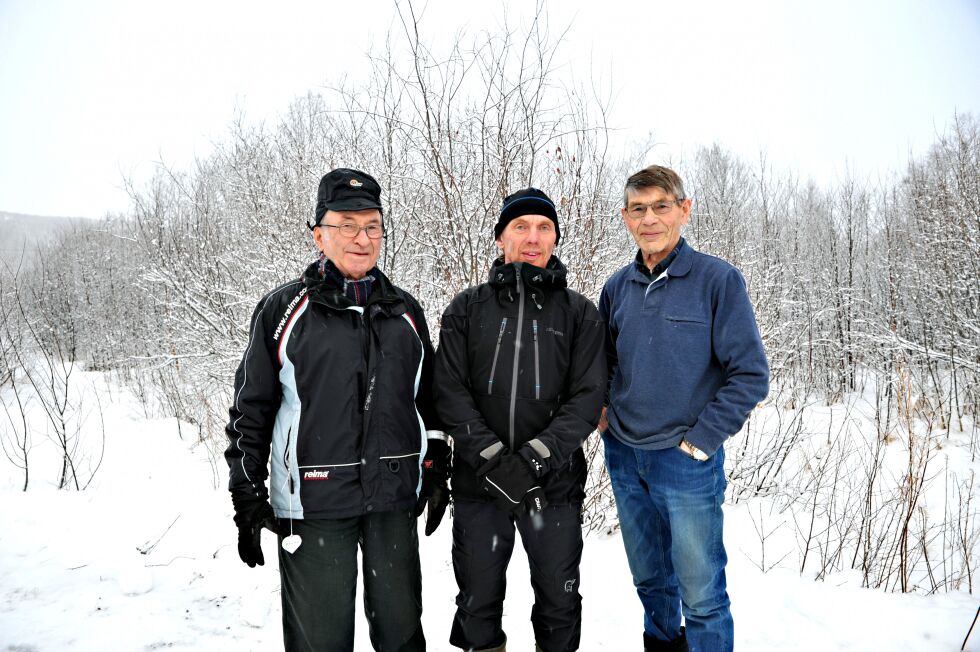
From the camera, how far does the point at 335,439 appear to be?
1866 mm

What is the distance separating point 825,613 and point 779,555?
114 cm

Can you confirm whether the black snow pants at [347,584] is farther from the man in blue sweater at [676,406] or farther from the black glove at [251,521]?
the man in blue sweater at [676,406]

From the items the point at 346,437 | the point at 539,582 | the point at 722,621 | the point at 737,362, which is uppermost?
the point at 737,362

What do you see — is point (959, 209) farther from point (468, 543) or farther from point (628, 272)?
point (468, 543)

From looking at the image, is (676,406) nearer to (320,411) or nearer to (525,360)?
(525,360)

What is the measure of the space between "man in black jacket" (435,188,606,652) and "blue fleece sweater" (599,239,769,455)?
18 cm

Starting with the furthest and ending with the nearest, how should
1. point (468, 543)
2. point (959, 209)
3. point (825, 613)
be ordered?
point (959, 209)
point (825, 613)
point (468, 543)

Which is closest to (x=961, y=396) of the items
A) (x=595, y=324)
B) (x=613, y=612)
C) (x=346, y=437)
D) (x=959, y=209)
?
(x=959, y=209)

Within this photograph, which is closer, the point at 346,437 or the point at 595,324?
the point at 346,437

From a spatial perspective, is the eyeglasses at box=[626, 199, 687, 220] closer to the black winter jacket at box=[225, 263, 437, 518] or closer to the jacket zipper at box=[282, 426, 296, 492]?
the black winter jacket at box=[225, 263, 437, 518]

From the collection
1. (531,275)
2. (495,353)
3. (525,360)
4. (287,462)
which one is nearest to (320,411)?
(287,462)

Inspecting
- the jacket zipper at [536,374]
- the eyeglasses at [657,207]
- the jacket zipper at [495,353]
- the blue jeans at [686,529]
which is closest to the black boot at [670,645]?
the blue jeans at [686,529]

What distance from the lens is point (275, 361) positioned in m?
1.91

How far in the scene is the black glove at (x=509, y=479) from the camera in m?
1.86
